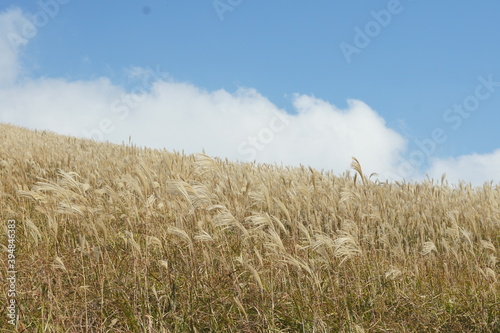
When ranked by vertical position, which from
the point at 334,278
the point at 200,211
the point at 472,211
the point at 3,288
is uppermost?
the point at 472,211

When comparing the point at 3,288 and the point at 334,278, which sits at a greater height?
the point at 334,278

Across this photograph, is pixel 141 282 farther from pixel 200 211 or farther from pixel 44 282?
pixel 200 211

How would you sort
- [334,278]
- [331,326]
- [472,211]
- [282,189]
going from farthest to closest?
[282,189], [472,211], [334,278], [331,326]

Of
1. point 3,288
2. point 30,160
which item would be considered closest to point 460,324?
point 3,288

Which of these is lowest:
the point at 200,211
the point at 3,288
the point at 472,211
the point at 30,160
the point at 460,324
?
the point at 3,288

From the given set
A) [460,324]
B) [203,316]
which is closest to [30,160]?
[203,316]

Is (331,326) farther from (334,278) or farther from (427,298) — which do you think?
(427,298)

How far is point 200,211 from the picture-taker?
15.8ft

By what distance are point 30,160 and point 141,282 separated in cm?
616

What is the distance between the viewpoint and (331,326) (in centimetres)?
307

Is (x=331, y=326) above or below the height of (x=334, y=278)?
below

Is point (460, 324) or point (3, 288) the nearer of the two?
point (460, 324)

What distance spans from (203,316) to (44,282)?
1.31 metres

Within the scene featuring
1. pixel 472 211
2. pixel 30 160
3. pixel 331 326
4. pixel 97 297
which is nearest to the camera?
pixel 331 326
